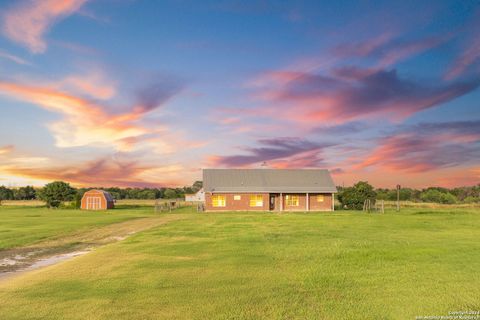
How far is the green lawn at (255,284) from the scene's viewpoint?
8602mm

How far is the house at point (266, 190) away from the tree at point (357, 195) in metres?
3.12

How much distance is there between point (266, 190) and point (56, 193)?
143ft

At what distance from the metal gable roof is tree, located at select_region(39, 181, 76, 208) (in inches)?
1255

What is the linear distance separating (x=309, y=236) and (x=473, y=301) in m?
13.8

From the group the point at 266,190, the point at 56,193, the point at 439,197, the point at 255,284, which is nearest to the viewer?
the point at 255,284

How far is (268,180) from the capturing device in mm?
61875

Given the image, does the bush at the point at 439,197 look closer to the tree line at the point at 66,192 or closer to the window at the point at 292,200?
the window at the point at 292,200

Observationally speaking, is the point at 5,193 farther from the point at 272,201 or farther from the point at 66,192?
the point at 272,201

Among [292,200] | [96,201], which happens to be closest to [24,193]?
[96,201]

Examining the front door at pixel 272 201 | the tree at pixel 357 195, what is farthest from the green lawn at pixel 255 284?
the tree at pixel 357 195

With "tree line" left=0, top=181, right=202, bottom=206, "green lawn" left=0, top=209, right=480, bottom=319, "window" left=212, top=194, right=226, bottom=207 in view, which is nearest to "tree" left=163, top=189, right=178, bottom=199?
"tree line" left=0, top=181, right=202, bottom=206

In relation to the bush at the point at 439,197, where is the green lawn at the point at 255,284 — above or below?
below

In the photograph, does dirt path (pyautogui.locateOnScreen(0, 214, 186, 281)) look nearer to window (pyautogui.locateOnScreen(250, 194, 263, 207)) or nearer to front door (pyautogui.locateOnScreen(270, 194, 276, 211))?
window (pyautogui.locateOnScreen(250, 194, 263, 207))

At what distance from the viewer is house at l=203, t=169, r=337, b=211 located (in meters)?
57.6
